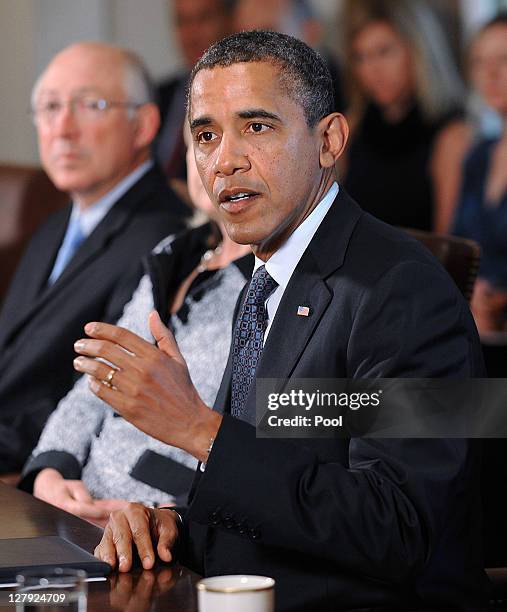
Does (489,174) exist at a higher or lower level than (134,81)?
higher

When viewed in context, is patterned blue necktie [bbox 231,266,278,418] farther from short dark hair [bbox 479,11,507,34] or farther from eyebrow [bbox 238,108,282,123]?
short dark hair [bbox 479,11,507,34]

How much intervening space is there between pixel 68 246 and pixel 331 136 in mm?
1938

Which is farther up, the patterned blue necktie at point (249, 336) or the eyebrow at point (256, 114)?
the eyebrow at point (256, 114)

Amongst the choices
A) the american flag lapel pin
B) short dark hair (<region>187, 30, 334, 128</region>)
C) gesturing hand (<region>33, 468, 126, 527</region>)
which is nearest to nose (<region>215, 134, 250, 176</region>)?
short dark hair (<region>187, 30, 334, 128</region>)

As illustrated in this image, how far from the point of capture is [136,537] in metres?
1.60

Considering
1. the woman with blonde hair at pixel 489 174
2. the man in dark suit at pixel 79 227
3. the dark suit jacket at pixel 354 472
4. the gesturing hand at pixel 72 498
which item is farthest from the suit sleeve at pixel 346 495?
the woman with blonde hair at pixel 489 174

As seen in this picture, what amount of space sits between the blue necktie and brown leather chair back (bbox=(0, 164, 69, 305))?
54 centimetres

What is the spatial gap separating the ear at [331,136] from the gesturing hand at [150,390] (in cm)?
46

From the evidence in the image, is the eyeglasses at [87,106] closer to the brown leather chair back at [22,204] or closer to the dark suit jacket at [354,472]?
the brown leather chair back at [22,204]

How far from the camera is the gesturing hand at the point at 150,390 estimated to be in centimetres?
148

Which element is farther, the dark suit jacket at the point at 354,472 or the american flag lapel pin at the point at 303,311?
the american flag lapel pin at the point at 303,311

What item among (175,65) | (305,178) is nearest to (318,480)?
(305,178)

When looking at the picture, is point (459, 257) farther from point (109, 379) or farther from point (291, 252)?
point (109, 379)

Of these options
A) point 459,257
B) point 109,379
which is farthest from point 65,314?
point 109,379
